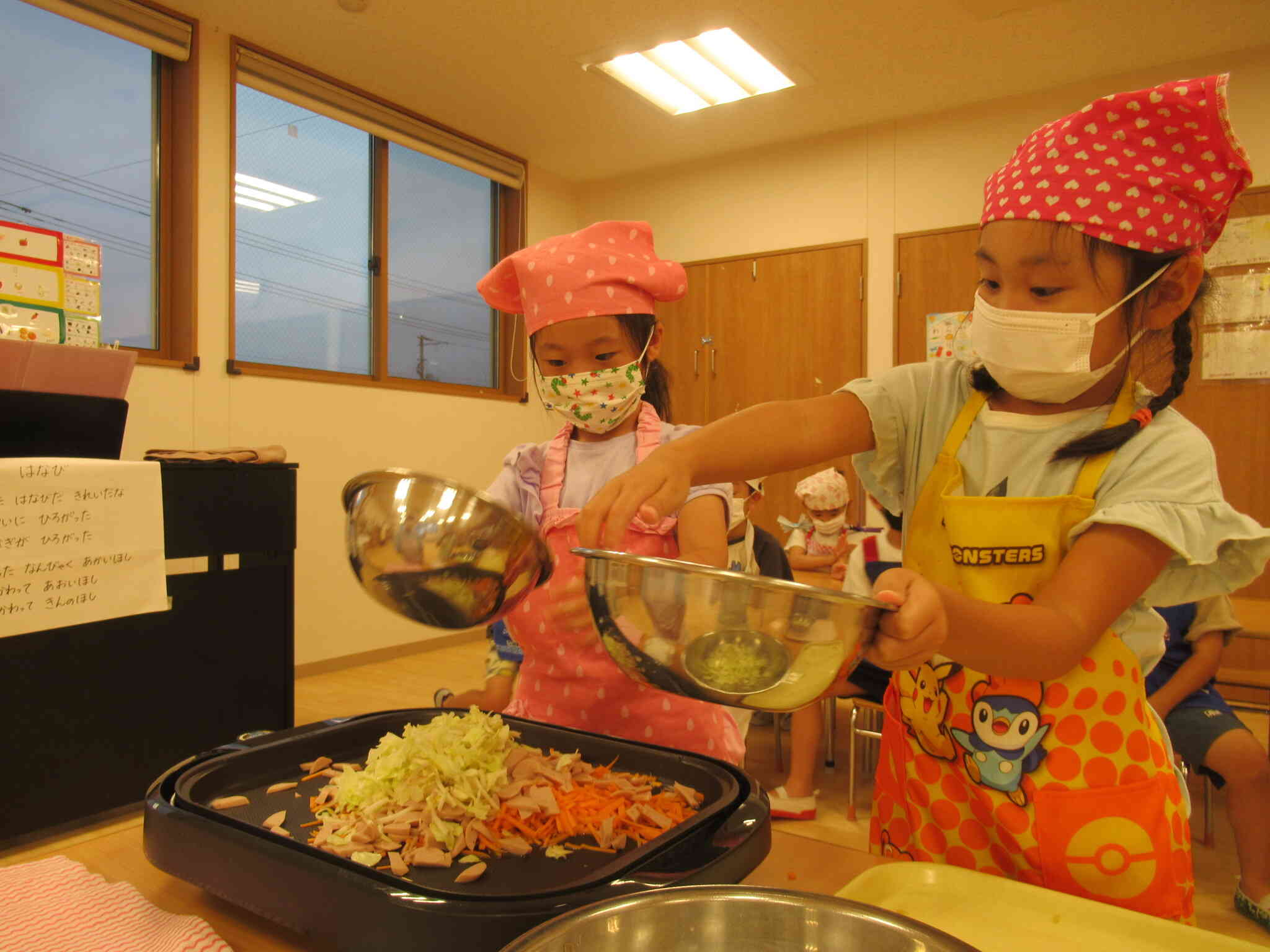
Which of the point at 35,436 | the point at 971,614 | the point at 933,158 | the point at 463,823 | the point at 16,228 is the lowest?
the point at 463,823

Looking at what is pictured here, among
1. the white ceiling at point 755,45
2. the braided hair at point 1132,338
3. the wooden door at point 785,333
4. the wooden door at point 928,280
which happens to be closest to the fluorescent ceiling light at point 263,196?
the white ceiling at point 755,45

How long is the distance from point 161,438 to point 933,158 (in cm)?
390

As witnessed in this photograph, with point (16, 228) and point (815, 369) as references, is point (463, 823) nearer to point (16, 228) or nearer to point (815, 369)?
point (16, 228)

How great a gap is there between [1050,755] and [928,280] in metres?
4.07

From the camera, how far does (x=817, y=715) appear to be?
265cm

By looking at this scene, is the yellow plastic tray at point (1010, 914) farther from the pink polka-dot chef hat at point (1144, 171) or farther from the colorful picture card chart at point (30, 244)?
the colorful picture card chart at point (30, 244)

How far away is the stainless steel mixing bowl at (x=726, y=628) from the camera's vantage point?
0.46 m

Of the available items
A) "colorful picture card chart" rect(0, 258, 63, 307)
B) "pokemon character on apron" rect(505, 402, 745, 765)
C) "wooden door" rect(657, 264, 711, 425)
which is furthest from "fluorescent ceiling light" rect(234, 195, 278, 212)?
"pokemon character on apron" rect(505, 402, 745, 765)

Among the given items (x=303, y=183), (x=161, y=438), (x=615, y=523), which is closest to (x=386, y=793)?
(x=615, y=523)

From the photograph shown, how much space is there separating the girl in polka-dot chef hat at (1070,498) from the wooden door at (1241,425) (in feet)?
11.7

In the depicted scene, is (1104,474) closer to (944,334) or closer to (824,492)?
(824,492)

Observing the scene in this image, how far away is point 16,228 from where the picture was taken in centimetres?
180

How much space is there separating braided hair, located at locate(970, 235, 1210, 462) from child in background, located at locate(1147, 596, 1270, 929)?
140cm

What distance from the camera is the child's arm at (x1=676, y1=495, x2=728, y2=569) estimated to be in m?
0.99
